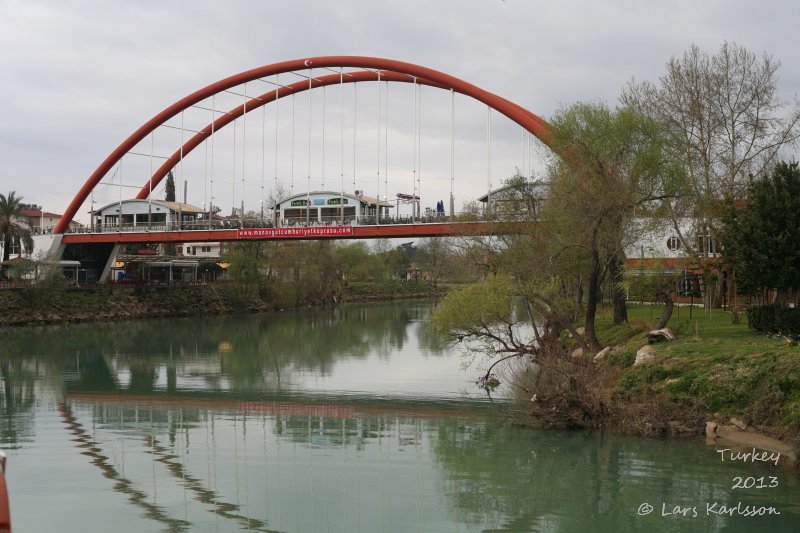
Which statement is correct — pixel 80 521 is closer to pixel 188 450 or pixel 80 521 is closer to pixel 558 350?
pixel 188 450

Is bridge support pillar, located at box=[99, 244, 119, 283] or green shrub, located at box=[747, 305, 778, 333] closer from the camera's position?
green shrub, located at box=[747, 305, 778, 333]

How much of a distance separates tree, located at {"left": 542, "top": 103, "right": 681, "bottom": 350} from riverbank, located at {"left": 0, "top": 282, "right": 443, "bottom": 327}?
39.7 meters

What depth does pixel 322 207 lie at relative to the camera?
61.6m

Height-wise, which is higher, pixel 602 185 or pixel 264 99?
pixel 264 99

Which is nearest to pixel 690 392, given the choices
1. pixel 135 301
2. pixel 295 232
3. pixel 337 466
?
pixel 337 466

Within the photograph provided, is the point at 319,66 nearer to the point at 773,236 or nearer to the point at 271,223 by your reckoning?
the point at 271,223

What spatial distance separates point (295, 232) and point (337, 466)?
1414 inches

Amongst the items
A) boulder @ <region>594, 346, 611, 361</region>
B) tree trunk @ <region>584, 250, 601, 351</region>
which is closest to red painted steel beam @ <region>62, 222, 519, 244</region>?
tree trunk @ <region>584, 250, 601, 351</region>

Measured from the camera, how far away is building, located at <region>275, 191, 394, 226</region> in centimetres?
5931

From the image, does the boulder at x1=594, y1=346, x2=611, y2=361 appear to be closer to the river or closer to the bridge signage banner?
the river

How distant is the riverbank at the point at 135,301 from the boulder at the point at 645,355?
43463 mm

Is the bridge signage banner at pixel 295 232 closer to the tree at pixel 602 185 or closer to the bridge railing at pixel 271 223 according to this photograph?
the bridge railing at pixel 271 223

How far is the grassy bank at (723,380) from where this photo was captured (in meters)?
16.8

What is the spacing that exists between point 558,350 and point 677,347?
3.02 m
